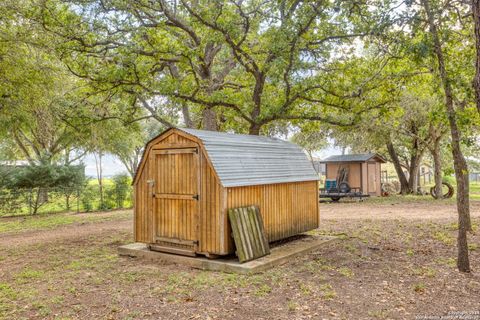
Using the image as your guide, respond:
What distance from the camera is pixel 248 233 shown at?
20.9 ft

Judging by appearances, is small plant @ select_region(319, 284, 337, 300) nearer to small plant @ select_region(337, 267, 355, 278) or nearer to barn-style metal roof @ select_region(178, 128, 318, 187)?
small plant @ select_region(337, 267, 355, 278)

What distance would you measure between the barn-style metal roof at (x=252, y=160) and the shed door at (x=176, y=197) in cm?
45

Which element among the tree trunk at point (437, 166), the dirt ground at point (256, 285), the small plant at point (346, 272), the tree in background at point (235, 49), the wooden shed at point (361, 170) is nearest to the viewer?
the dirt ground at point (256, 285)

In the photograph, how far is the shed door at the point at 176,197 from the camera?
21.6 feet

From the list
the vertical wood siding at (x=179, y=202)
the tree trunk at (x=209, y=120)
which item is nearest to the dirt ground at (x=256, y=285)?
the vertical wood siding at (x=179, y=202)

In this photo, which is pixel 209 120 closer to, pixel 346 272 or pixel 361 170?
pixel 346 272

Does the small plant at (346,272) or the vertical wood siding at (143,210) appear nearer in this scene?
the small plant at (346,272)

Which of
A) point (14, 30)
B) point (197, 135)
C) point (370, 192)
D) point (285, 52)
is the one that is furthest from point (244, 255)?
point (370, 192)

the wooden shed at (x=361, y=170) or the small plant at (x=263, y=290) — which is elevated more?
the wooden shed at (x=361, y=170)

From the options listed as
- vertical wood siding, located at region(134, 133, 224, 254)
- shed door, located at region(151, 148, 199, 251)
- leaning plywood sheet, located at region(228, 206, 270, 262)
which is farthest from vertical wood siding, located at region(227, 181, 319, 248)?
shed door, located at region(151, 148, 199, 251)

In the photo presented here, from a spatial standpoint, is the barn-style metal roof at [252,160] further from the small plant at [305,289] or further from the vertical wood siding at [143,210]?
the small plant at [305,289]

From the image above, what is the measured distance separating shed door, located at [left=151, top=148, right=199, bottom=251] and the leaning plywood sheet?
0.79 metres

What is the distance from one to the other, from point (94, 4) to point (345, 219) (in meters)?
9.67

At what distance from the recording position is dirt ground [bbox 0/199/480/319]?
430 cm
